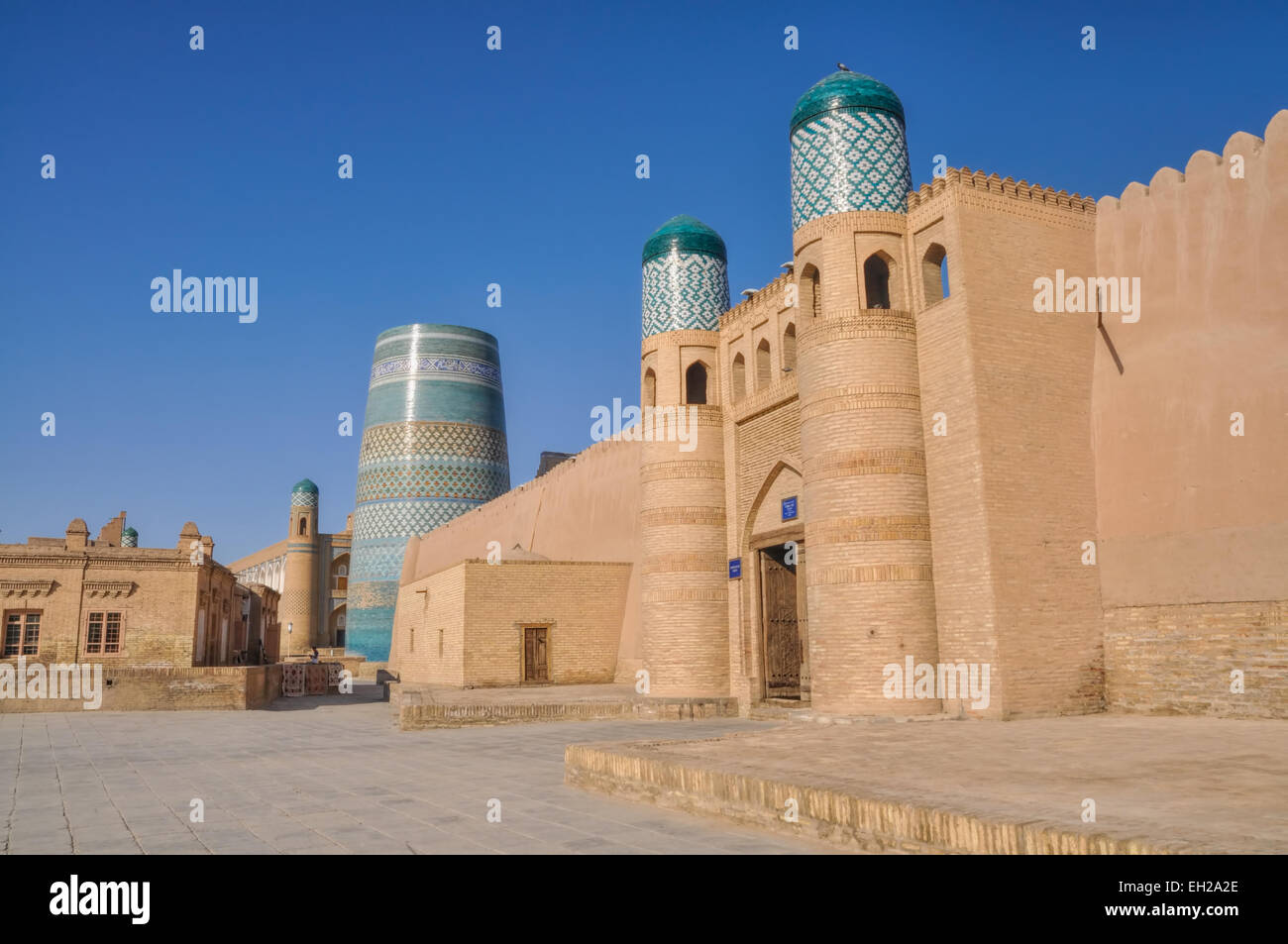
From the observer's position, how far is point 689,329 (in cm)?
1581

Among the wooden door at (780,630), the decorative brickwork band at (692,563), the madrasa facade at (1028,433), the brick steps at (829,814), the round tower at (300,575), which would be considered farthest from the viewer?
the round tower at (300,575)

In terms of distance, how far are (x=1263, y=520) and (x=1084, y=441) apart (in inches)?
89.4

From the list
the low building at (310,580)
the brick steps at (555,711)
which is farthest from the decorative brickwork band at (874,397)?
the low building at (310,580)

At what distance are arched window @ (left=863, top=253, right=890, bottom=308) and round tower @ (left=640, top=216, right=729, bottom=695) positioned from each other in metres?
2.95

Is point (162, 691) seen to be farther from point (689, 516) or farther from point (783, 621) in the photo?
point (783, 621)

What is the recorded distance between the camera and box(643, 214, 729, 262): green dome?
16.0 m

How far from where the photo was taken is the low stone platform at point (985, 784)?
3717 mm

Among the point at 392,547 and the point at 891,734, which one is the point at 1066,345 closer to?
the point at 891,734

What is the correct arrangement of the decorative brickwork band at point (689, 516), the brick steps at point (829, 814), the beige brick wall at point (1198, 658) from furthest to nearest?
the decorative brickwork band at point (689, 516), the beige brick wall at point (1198, 658), the brick steps at point (829, 814)

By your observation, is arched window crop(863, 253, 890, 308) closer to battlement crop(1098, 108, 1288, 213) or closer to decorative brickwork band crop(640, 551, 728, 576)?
battlement crop(1098, 108, 1288, 213)

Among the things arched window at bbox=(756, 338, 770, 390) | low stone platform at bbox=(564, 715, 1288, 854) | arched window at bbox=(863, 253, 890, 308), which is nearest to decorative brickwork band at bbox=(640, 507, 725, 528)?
arched window at bbox=(756, 338, 770, 390)

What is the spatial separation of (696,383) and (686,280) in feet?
6.86

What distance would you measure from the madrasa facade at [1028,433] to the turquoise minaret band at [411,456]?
2416 centimetres

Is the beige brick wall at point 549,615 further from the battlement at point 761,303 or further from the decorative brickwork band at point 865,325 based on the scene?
the decorative brickwork band at point 865,325
